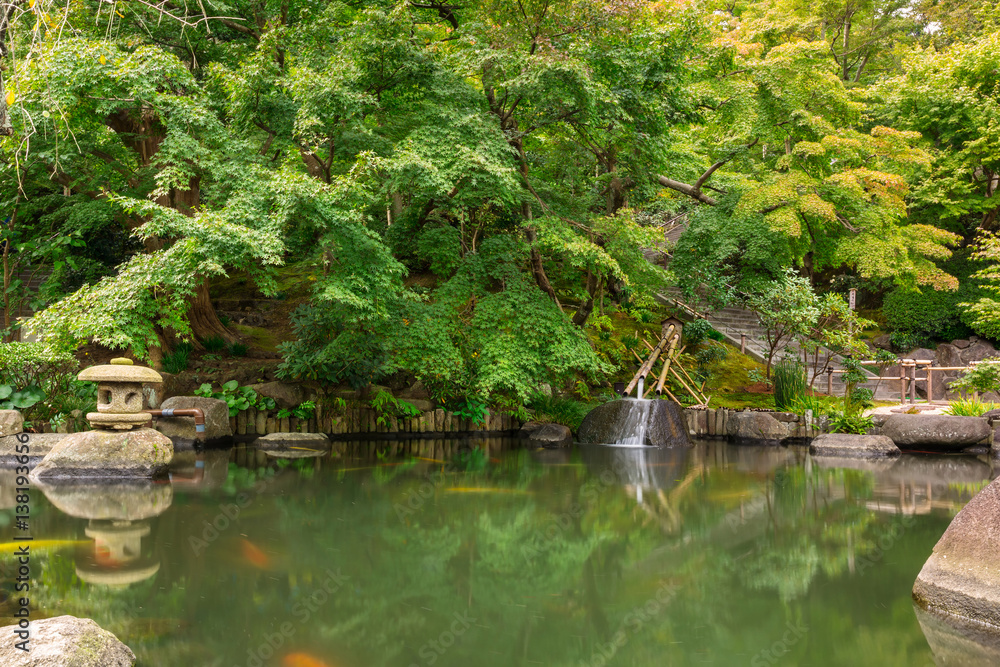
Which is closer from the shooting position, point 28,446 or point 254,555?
point 254,555

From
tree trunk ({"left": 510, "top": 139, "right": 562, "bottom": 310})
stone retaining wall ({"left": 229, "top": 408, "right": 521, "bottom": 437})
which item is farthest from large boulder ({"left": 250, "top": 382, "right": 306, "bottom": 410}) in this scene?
tree trunk ({"left": 510, "top": 139, "right": 562, "bottom": 310})

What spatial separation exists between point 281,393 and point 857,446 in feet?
31.8

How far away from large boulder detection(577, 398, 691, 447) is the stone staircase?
11.9 feet

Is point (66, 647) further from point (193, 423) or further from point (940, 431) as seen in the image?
point (940, 431)

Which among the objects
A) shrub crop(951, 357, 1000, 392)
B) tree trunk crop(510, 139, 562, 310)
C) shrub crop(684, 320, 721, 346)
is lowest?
shrub crop(951, 357, 1000, 392)

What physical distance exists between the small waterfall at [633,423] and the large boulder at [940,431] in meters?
4.19

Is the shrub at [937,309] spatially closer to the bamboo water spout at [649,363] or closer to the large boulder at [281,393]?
the bamboo water spout at [649,363]

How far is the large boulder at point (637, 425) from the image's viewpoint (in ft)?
41.8

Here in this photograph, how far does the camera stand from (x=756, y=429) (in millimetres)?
13383

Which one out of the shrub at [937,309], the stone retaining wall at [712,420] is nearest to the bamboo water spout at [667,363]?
the stone retaining wall at [712,420]

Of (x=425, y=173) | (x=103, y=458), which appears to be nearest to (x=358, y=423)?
(x=425, y=173)

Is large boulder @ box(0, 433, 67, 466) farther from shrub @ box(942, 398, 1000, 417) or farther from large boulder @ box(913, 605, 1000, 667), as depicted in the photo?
shrub @ box(942, 398, 1000, 417)

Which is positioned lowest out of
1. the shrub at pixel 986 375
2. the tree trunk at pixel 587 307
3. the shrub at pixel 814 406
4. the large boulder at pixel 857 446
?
the large boulder at pixel 857 446

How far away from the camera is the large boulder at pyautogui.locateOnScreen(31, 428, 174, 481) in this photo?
297 inches
